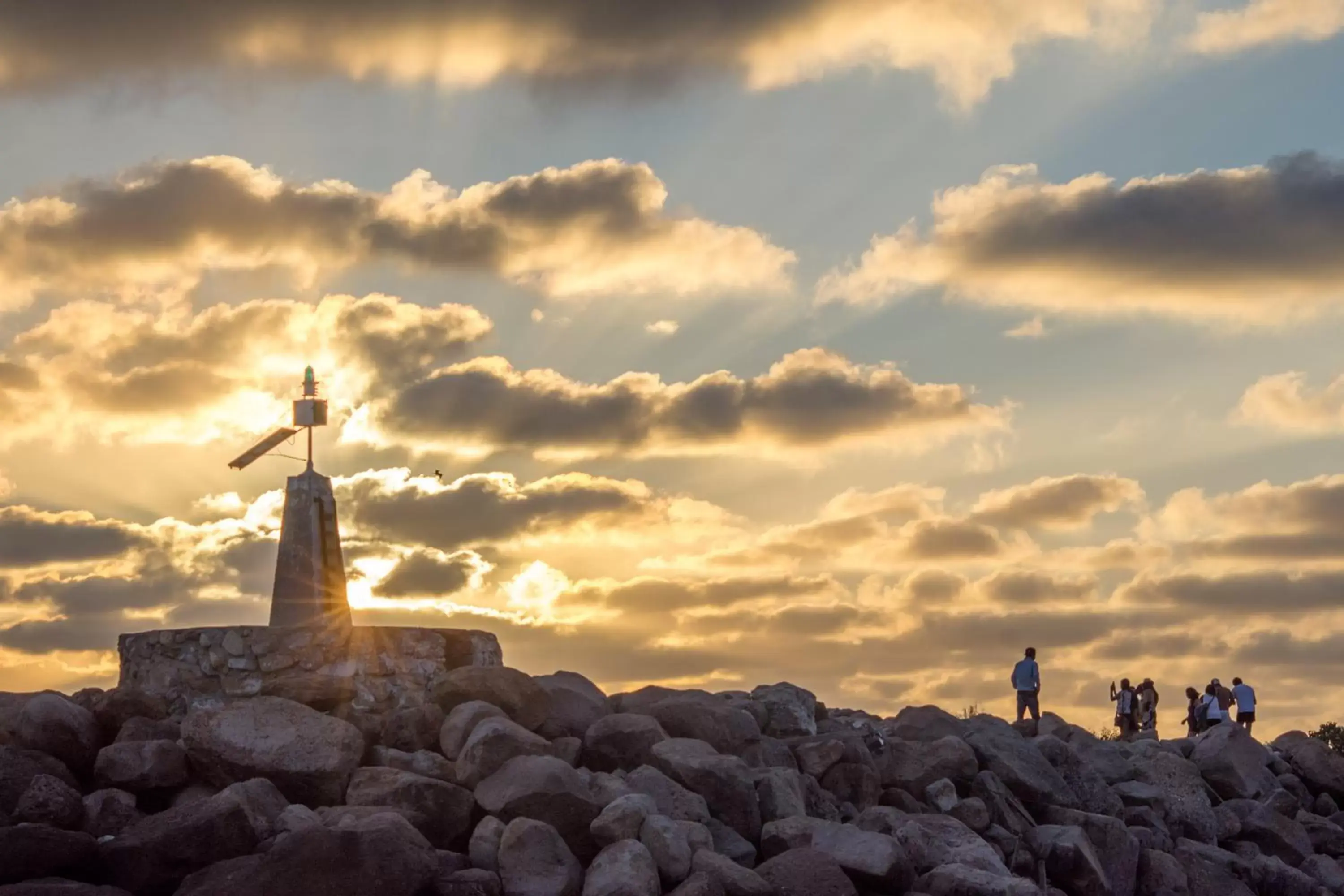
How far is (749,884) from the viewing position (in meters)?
11.2

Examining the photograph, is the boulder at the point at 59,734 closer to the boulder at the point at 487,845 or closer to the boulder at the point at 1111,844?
the boulder at the point at 487,845

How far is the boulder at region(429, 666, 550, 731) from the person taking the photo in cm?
1348

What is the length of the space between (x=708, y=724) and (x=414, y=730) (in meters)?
2.64

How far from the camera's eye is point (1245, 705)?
23016 millimetres

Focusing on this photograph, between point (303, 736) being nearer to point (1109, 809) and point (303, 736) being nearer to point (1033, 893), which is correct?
point (1033, 893)

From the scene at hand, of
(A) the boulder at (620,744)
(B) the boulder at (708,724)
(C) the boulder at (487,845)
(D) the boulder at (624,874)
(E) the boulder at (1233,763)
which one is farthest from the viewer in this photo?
(E) the boulder at (1233,763)

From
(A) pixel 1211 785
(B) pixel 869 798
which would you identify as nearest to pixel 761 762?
(B) pixel 869 798

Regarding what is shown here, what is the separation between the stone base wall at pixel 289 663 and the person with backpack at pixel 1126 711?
39.3 ft

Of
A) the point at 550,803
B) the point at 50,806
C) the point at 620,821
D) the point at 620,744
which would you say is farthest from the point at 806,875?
the point at 50,806

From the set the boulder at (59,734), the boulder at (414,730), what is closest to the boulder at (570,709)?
the boulder at (414,730)

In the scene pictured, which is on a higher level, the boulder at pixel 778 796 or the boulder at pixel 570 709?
the boulder at pixel 570 709

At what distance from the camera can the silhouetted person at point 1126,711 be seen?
76.3 ft

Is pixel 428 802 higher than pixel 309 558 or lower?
lower

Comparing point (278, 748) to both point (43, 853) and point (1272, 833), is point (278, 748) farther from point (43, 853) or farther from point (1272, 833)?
point (1272, 833)
